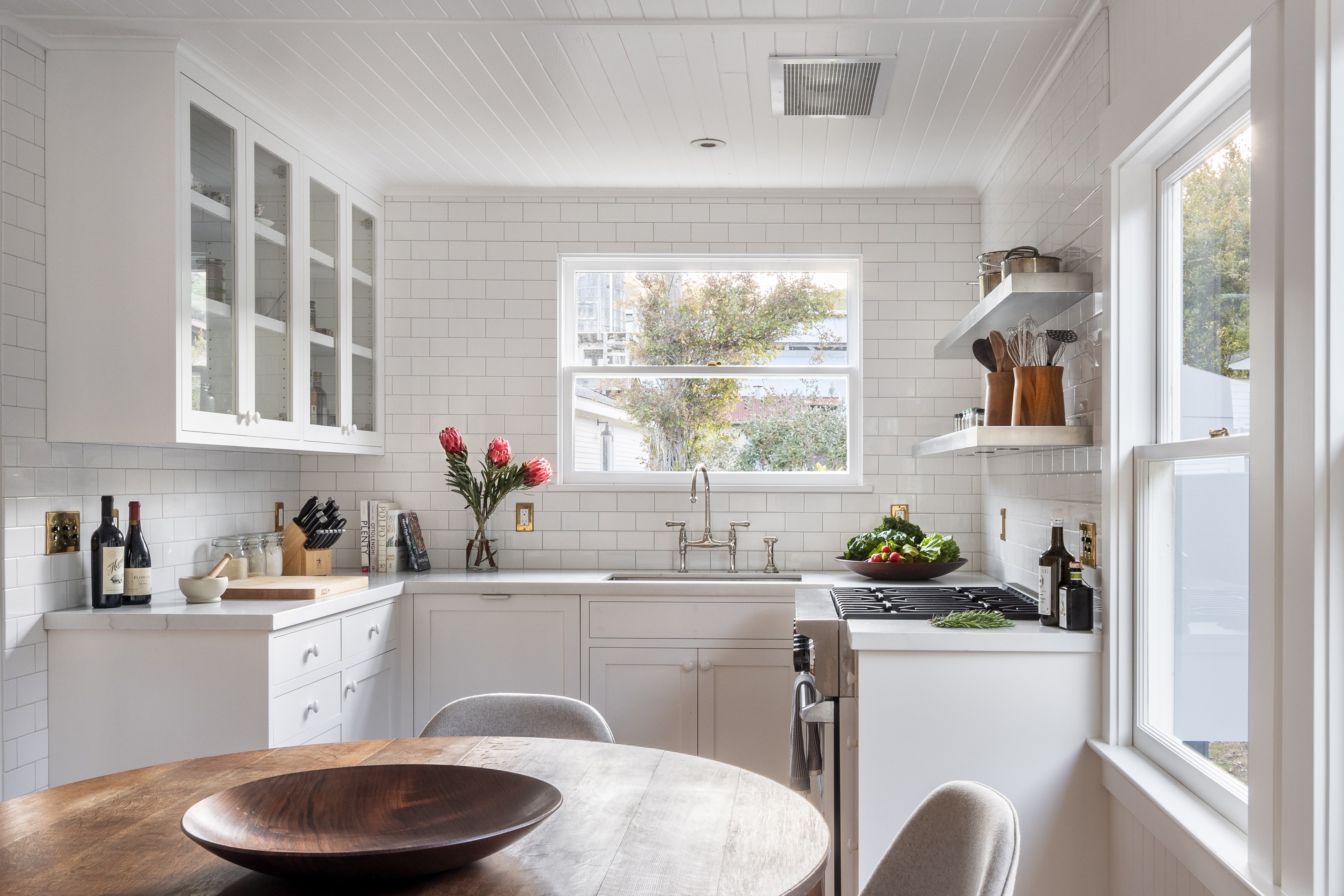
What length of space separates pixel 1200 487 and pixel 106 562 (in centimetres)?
293

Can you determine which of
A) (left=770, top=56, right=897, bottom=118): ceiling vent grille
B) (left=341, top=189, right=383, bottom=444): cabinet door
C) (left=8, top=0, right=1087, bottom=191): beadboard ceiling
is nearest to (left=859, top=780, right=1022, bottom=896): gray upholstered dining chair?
(left=8, top=0, right=1087, bottom=191): beadboard ceiling

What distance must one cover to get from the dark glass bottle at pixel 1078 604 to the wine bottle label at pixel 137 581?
2667 millimetres

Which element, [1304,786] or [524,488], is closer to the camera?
[1304,786]

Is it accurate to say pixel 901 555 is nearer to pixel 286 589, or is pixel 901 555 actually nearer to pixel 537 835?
pixel 286 589

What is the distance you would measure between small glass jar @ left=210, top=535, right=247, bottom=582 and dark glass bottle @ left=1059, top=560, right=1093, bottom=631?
8.95 feet

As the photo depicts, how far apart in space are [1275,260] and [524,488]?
3.14 metres

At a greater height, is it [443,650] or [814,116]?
[814,116]

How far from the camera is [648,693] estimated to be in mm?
3658

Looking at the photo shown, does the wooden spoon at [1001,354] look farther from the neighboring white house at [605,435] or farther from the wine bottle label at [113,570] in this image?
the wine bottle label at [113,570]

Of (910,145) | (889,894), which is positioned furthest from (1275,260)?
(910,145)

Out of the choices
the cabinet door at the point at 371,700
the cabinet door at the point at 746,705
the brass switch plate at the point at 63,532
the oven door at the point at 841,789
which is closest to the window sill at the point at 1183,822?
the oven door at the point at 841,789

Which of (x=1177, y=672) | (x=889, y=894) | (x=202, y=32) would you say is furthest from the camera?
(x=202, y=32)

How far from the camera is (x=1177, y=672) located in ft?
7.25

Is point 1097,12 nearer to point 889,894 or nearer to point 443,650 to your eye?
point 889,894
